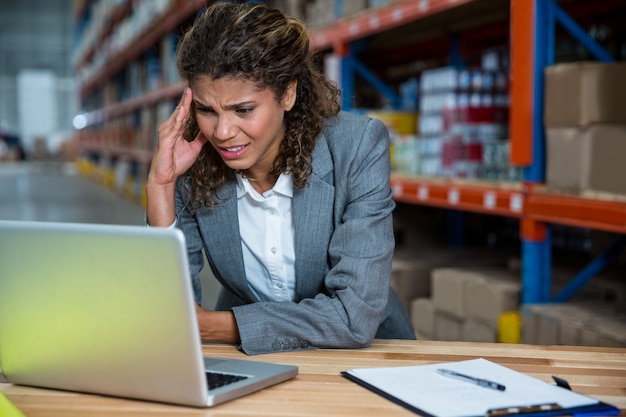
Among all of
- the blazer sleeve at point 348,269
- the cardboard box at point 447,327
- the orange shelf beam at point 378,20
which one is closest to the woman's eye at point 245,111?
the blazer sleeve at point 348,269

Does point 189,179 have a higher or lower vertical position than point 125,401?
higher

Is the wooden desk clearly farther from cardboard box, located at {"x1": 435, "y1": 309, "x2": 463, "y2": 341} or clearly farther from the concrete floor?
the concrete floor

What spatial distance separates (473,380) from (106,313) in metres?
0.53

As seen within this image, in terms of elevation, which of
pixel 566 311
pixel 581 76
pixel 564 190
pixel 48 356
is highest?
pixel 581 76

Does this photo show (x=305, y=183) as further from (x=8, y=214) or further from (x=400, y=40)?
(x=8, y=214)

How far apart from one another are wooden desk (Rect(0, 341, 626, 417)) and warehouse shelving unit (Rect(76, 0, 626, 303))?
1.00 metres

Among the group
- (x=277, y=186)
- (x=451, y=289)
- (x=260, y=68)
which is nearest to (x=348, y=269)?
(x=277, y=186)

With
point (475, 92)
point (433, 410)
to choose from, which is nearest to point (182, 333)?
point (433, 410)

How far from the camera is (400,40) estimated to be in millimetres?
4957

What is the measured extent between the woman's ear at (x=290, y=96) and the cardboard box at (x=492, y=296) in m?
1.55

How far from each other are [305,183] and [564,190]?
1.16 m

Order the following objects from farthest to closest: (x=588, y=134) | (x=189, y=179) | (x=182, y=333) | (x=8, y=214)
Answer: (x=8, y=214), (x=588, y=134), (x=189, y=179), (x=182, y=333)

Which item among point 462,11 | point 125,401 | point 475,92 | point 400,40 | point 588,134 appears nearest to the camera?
point 125,401

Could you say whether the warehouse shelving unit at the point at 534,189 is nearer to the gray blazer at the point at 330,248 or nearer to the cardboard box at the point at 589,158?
the cardboard box at the point at 589,158
